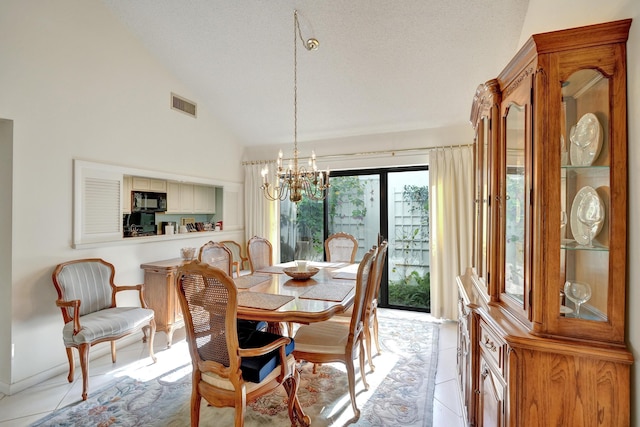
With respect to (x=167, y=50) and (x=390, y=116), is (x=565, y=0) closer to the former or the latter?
(x=390, y=116)

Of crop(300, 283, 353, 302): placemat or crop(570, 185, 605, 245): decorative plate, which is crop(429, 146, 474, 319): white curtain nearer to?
crop(300, 283, 353, 302): placemat

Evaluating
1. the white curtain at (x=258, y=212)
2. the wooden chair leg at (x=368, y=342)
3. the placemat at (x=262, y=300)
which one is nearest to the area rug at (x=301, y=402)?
the wooden chair leg at (x=368, y=342)

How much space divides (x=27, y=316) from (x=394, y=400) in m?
3.07

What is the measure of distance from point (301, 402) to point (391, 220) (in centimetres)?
279

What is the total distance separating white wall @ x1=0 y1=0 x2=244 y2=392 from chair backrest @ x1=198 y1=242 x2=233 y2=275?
2.95 ft

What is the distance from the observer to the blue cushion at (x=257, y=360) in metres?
1.66

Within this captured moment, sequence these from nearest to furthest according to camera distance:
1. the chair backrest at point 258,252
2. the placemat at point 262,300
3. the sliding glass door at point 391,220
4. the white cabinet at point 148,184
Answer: the placemat at point 262,300, the chair backrest at point 258,252, the white cabinet at point 148,184, the sliding glass door at point 391,220

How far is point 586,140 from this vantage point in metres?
1.25

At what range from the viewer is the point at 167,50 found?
3451mm

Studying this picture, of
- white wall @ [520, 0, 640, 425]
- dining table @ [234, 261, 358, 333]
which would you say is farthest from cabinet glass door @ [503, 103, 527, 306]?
dining table @ [234, 261, 358, 333]

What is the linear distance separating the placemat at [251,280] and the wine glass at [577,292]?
2.05m

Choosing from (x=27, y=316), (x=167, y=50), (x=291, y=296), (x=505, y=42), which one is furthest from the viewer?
(x=167, y=50)

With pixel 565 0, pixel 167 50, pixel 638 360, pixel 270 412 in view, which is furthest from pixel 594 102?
pixel 167 50

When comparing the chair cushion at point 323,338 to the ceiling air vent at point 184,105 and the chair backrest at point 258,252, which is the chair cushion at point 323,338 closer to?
the chair backrest at point 258,252
